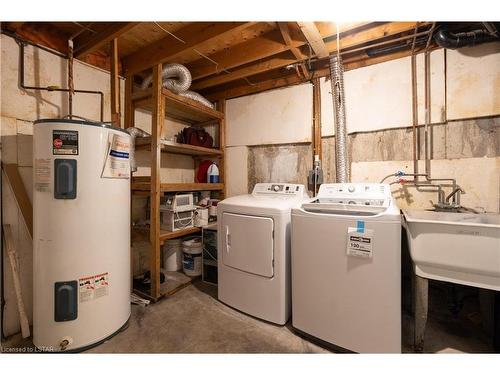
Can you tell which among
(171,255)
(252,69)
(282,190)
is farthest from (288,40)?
(171,255)

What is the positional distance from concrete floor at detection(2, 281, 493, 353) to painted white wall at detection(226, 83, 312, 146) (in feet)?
6.30

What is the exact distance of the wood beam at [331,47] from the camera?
1869mm

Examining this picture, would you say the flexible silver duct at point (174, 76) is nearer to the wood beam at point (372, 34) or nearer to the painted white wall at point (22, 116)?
the painted white wall at point (22, 116)

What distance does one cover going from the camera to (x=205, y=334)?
169 centimetres

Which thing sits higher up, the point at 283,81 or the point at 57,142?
the point at 283,81

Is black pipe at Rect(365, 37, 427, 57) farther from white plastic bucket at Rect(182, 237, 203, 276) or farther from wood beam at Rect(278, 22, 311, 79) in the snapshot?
white plastic bucket at Rect(182, 237, 203, 276)

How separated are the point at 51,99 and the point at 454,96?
3459mm

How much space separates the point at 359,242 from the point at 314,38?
165 centimetres

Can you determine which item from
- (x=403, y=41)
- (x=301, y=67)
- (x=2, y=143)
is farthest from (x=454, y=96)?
(x=2, y=143)

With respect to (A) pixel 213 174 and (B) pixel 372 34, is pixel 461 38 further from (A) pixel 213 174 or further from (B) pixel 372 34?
(A) pixel 213 174

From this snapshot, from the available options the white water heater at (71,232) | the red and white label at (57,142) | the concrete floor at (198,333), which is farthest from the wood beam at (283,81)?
the concrete floor at (198,333)

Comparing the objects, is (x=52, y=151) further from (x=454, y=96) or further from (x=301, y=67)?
(x=454, y=96)

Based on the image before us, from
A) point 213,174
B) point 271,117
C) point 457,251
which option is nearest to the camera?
point 457,251

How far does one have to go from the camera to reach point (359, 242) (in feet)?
4.49
